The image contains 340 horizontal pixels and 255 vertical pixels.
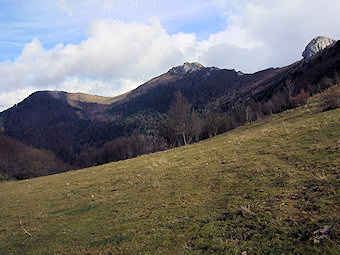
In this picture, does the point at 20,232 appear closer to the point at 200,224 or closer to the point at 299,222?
the point at 200,224

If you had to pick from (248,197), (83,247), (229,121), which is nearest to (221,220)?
(248,197)

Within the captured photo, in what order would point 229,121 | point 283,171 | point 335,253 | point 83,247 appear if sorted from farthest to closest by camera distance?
point 229,121 → point 283,171 → point 83,247 → point 335,253

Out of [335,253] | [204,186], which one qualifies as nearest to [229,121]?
[204,186]

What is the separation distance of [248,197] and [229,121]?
271 feet

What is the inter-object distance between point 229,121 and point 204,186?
80468mm

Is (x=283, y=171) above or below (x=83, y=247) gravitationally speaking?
above

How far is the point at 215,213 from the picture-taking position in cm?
707

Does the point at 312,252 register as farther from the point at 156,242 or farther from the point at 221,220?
the point at 156,242

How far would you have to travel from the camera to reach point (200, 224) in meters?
6.64

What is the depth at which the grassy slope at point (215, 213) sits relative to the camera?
529 cm

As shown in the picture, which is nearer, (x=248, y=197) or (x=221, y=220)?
(x=221, y=220)

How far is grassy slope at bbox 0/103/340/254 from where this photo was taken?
5.29m

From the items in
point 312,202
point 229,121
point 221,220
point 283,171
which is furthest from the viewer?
point 229,121

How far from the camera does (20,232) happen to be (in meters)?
10.5
